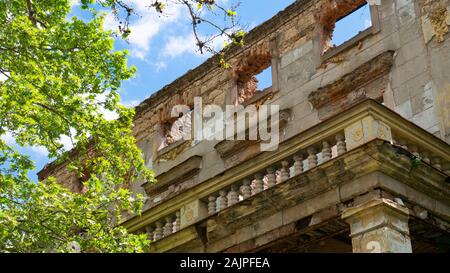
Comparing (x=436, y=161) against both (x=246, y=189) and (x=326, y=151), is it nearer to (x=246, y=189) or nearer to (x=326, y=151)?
(x=326, y=151)

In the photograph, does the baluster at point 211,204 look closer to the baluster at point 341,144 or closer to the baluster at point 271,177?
the baluster at point 271,177

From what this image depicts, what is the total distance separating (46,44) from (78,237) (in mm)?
3123

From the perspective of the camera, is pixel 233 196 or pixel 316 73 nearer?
pixel 233 196

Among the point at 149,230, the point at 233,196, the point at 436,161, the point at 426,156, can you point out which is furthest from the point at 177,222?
the point at 436,161

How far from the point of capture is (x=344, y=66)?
13.7m

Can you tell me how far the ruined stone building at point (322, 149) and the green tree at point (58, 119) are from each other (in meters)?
1.11

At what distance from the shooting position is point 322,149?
954 cm

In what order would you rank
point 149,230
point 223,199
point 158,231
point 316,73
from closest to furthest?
point 223,199
point 158,231
point 149,230
point 316,73

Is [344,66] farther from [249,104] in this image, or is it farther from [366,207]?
[366,207]

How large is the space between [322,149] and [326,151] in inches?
5.0

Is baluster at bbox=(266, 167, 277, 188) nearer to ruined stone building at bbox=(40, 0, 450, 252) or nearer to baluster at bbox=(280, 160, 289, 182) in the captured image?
ruined stone building at bbox=(40, 0, 450, 252)

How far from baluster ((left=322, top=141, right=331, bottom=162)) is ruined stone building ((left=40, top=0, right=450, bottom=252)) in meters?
0.02
